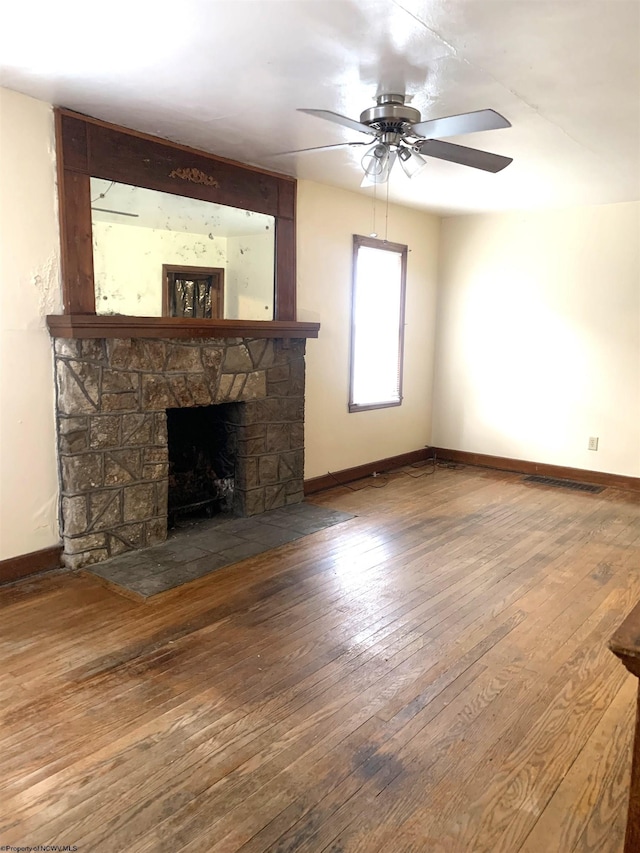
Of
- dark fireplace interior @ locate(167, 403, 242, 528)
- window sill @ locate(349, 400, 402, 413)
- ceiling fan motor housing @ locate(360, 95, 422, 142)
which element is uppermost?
ceiling fan motor housing @ locate(360, 95, 422, 142)

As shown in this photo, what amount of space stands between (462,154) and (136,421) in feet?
7.61

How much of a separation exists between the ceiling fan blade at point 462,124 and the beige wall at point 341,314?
2237 mm

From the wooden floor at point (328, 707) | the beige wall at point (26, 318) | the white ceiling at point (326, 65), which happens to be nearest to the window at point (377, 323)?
the white ceiling at point (326, 65)

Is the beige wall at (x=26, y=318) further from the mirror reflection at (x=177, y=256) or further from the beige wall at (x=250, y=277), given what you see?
the beige wall at (x=250, y=277)

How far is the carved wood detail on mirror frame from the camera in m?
3.27

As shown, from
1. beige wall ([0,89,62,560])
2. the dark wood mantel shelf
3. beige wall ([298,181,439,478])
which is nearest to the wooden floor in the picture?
beige wall ([0,89,62,560])

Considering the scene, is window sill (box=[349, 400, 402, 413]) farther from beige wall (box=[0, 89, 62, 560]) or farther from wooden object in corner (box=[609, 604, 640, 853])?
wooden object in corner (box=[609, 604, 640, 853])

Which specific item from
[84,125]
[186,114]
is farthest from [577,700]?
[84,125]

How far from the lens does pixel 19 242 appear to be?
10.3ft

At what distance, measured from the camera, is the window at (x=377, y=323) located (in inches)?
216

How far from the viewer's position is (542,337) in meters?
5.79

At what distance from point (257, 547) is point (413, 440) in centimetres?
299

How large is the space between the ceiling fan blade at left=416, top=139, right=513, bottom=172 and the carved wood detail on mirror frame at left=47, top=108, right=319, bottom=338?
64.4 inches

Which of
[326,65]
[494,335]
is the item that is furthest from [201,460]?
[494,335]
